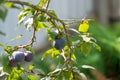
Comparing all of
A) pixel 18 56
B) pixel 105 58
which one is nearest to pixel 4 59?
pixel 18 56

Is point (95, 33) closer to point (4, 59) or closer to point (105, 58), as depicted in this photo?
point (105, 58)

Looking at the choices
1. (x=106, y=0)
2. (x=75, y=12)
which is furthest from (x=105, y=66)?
(x=106, y=0)

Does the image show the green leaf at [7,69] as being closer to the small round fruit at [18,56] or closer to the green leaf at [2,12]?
the small round fruit at [18,56]

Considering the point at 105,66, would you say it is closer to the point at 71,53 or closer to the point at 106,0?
the point at 71,53

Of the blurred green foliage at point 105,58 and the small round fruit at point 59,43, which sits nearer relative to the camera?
the small round fruit at point 59,43

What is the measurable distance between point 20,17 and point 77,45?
0.57 ft

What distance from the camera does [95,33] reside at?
10.9 feet

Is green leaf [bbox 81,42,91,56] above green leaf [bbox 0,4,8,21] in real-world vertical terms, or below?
below

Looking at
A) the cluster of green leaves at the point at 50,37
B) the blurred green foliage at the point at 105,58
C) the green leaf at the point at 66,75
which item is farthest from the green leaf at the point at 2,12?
the blurred green foliage at the point at 105,58

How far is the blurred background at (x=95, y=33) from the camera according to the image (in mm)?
A: 2943

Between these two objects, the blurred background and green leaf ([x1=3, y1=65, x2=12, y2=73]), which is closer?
green leaf ([x1=3, y1=65, x2=12, y2=73])

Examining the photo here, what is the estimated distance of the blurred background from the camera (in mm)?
2943

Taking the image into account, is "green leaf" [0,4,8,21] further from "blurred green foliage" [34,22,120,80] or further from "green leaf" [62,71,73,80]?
"blurred green foliage" [34,22,120,80]

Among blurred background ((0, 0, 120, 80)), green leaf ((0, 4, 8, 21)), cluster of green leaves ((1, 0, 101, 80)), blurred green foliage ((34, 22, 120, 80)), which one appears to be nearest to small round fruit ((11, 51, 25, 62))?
cluster of green leaves ((1, 0, 101, 80))
